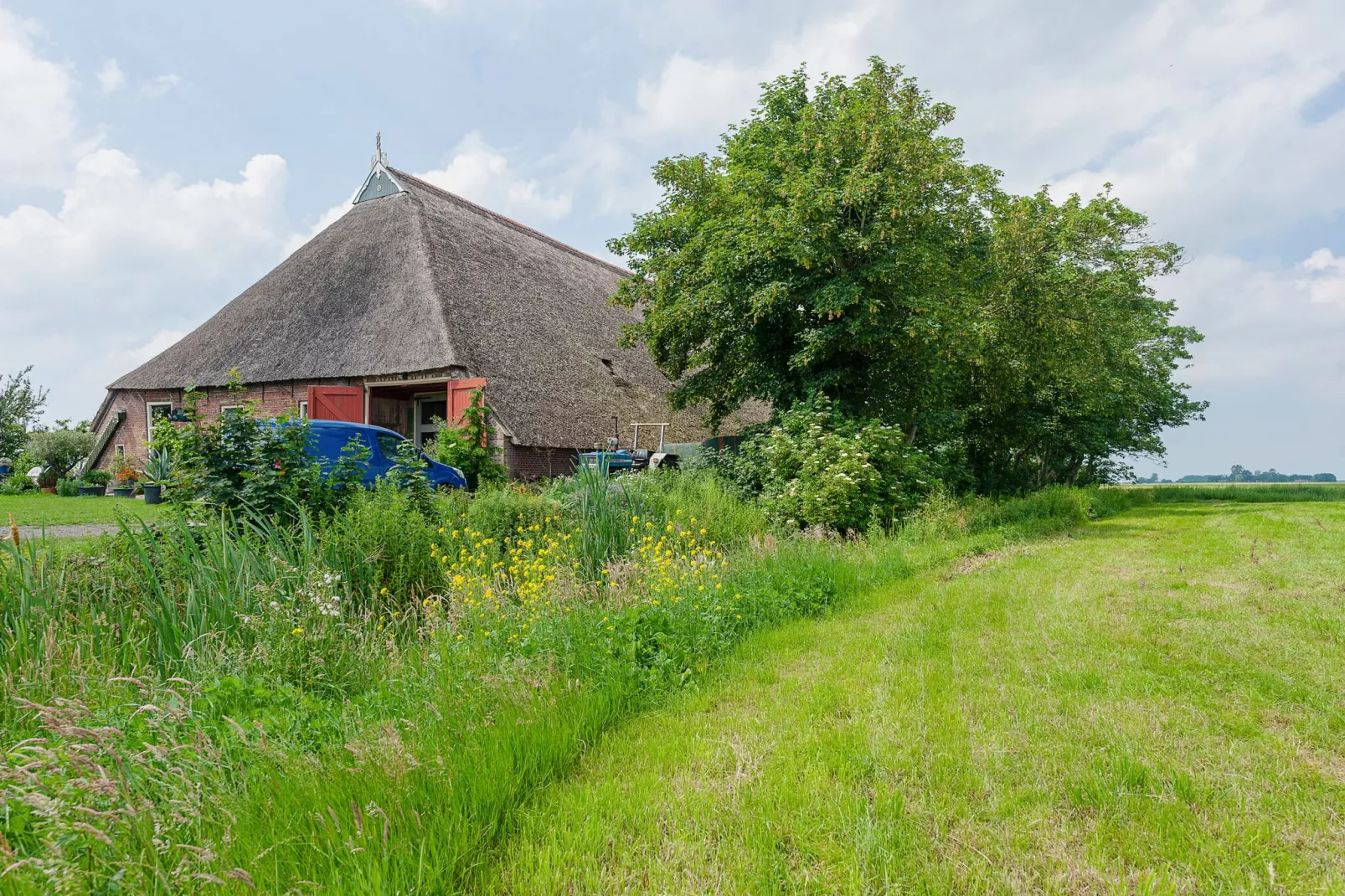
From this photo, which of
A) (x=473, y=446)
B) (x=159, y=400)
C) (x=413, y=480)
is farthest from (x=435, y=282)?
(x=413, y=480)

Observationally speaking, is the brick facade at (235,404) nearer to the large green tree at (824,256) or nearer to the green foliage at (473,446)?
the green foliage at (473,446)

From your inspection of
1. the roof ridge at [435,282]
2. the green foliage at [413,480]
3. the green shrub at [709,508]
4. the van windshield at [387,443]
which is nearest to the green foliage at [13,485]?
the roof ridge at [435,282]

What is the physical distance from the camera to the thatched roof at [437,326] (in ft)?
57.5

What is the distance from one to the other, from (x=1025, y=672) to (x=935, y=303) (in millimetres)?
9069

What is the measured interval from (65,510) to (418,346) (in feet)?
25.9

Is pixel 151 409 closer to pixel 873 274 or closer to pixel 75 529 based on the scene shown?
pixel 75 529

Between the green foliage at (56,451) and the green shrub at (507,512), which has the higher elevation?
the green foliage at (56,451)

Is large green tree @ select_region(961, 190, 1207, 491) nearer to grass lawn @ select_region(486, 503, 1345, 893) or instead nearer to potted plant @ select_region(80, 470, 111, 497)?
grass lawn @ select_region(486, 503, 1345, 893)

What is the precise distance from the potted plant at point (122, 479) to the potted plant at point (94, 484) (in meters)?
0.25

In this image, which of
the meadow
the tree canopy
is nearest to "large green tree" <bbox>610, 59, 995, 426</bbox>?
the tree canopy

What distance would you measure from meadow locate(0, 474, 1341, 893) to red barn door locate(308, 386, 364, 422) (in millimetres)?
11500

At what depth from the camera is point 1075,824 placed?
2.54m

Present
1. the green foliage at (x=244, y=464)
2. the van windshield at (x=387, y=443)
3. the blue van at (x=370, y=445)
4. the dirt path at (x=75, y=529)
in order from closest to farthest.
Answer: the green foliage at (x=244, y=464)
the dirt path at (x=75, y=529)
the blue van at (x=370, y=445)
the van windshield at (x=387, y=443)

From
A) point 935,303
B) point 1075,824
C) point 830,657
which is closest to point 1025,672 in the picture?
point 830,657
